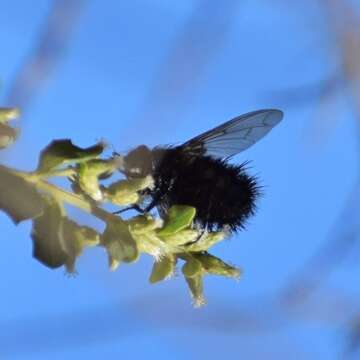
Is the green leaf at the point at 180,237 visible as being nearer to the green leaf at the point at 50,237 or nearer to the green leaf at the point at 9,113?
the green leaf at the point at 50,237

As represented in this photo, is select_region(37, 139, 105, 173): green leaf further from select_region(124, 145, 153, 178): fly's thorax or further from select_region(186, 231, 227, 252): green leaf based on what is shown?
select_region(186, 231, 227, 252): green leaf

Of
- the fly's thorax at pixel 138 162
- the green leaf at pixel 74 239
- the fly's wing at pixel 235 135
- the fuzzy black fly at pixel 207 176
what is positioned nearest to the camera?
the green leaf at pixel 74 239

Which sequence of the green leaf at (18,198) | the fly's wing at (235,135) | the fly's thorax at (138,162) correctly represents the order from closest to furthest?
the green leaf at (18,198) → the fly's thorax at (138,162) → the fly's wing at (235,135)

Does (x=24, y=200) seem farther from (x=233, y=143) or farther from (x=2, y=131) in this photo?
(x=233, y=143)

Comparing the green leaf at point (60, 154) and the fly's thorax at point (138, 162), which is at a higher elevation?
the green leaf at point (60, 154)

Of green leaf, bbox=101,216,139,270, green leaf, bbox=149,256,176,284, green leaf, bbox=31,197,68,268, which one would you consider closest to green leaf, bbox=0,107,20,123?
green leaf, bbox=31,197,68,268

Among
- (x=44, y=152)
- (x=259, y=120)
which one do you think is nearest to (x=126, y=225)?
(x=44, y=152)

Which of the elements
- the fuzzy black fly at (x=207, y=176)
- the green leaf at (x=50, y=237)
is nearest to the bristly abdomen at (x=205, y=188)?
the fuzzy black fly at (x=207, y=176)
